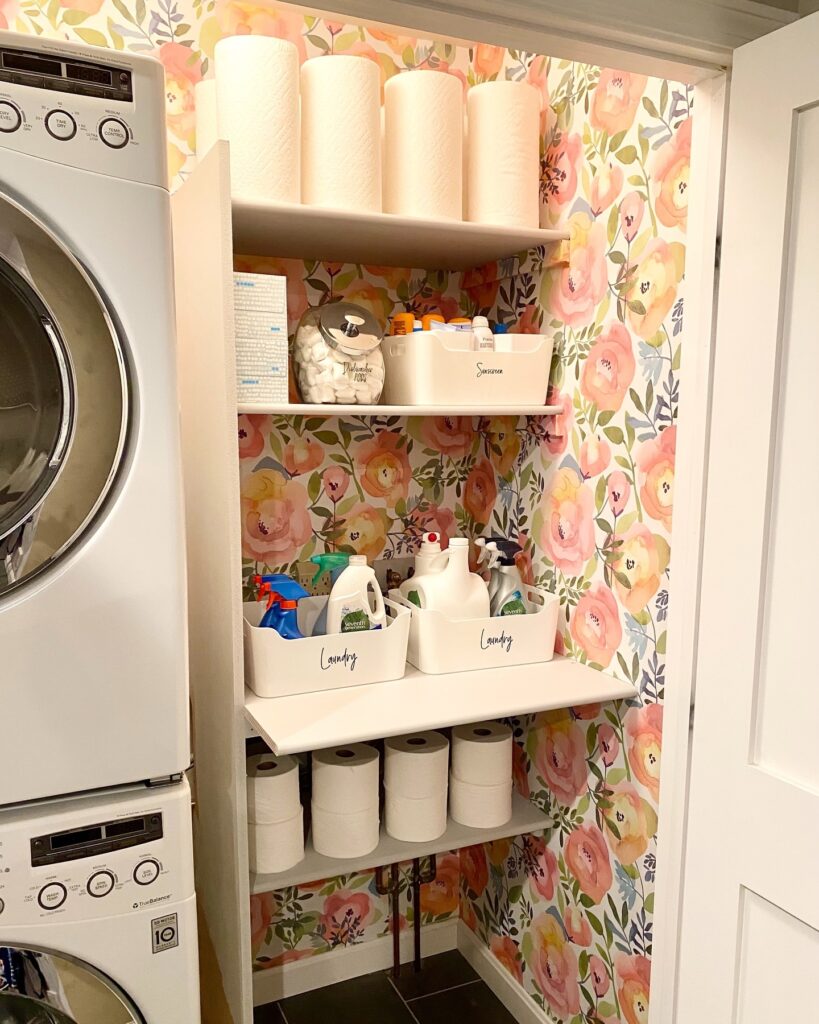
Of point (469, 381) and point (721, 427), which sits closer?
point (721, 427)

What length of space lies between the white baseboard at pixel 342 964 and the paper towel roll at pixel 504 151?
6.00 ft

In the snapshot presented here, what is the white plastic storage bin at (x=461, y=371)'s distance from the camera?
1.72m

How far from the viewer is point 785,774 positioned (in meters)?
A: 1.22

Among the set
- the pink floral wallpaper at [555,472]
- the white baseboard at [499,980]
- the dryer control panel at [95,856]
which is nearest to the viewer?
the dryer control panel at [95,856]

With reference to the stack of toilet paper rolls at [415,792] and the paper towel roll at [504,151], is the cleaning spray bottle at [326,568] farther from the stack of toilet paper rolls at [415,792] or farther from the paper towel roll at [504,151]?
the paper towel roll at [504,151]

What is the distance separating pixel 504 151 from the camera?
68.8 inches

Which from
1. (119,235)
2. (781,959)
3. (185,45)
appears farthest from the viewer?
(185,45)

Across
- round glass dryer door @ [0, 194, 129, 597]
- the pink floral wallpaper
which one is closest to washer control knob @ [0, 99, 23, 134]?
round glass dryer door @ [0, 194, 129, 597]

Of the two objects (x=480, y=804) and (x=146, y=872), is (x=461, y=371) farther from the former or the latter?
(x=146, y=872)

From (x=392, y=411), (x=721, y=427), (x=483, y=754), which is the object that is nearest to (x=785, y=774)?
(x=721, y=427)

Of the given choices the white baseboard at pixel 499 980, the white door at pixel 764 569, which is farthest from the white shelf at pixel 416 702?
the white baseboard at pixel 499 980

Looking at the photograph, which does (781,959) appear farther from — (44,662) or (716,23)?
(716,23)

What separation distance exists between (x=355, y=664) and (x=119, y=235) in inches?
36.5

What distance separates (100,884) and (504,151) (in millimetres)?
1516
